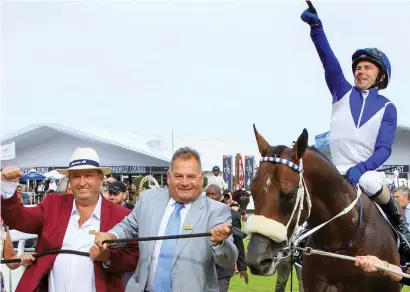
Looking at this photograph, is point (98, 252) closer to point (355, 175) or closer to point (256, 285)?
point (355, 175)

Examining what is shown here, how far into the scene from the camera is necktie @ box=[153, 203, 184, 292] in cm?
389

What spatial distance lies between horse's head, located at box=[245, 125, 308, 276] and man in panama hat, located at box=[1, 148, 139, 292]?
1.03m

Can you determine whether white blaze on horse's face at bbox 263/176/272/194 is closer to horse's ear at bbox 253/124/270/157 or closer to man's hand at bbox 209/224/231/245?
horse's ear at bbox 253/124/270/157

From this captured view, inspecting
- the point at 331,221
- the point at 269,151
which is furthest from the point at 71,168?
the point at 331,221

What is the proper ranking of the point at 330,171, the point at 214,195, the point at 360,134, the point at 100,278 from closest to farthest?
the point at 100,278
the point at 330,171
the point at 360,134
the point at 214,195

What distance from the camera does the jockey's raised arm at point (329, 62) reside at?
5.23m

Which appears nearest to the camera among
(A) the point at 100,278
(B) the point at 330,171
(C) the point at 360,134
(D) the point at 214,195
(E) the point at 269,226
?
(E) the point at 269,226

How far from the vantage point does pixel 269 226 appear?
3865 mm

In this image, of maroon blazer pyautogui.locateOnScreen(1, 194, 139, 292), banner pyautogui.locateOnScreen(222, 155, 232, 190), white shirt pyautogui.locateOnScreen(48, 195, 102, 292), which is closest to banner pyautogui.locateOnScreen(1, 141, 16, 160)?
maroon blazer pyautogui.locateOnScreen(1, 194, 139, 292)

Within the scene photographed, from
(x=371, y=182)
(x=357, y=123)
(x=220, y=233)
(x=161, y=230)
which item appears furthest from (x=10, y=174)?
(x=357, y=123)

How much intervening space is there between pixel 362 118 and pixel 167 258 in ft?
7.41

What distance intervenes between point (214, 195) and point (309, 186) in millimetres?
4736

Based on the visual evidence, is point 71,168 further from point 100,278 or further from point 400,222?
point 400,222

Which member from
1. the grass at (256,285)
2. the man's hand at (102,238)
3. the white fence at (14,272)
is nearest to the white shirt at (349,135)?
the man's hand at (102,238)
